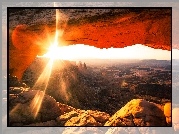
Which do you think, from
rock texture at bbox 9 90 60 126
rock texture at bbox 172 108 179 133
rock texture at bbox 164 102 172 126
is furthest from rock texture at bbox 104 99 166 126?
rock texture at bbox 9 90 60 126

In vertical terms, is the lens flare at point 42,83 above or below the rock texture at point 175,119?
above

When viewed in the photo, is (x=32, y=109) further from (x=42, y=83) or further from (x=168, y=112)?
(x=168, y=112)

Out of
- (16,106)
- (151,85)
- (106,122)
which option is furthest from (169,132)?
(16,106)

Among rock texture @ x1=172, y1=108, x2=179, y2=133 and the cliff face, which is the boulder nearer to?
the cliff face

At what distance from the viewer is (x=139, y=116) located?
5.17 metres

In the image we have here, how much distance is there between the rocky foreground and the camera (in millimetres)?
5176

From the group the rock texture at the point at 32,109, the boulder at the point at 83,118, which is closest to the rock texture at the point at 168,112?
the boulder at the point at 83,118

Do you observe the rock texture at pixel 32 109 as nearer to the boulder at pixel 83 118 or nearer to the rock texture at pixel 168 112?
the boulder at pixel 83 118

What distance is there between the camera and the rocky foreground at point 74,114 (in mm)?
5176

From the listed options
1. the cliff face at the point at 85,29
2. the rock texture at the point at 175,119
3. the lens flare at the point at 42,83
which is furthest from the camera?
the rock texture at the point at 175,119

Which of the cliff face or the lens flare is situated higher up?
the cliff face

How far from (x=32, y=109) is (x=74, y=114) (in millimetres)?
1018

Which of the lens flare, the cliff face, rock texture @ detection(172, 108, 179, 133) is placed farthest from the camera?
rock texture @ detection(172, 108, 179, 133)

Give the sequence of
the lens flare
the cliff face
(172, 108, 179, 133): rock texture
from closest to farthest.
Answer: the cliff face < the lens flare < (172, 108, 179, 133): rock texture
